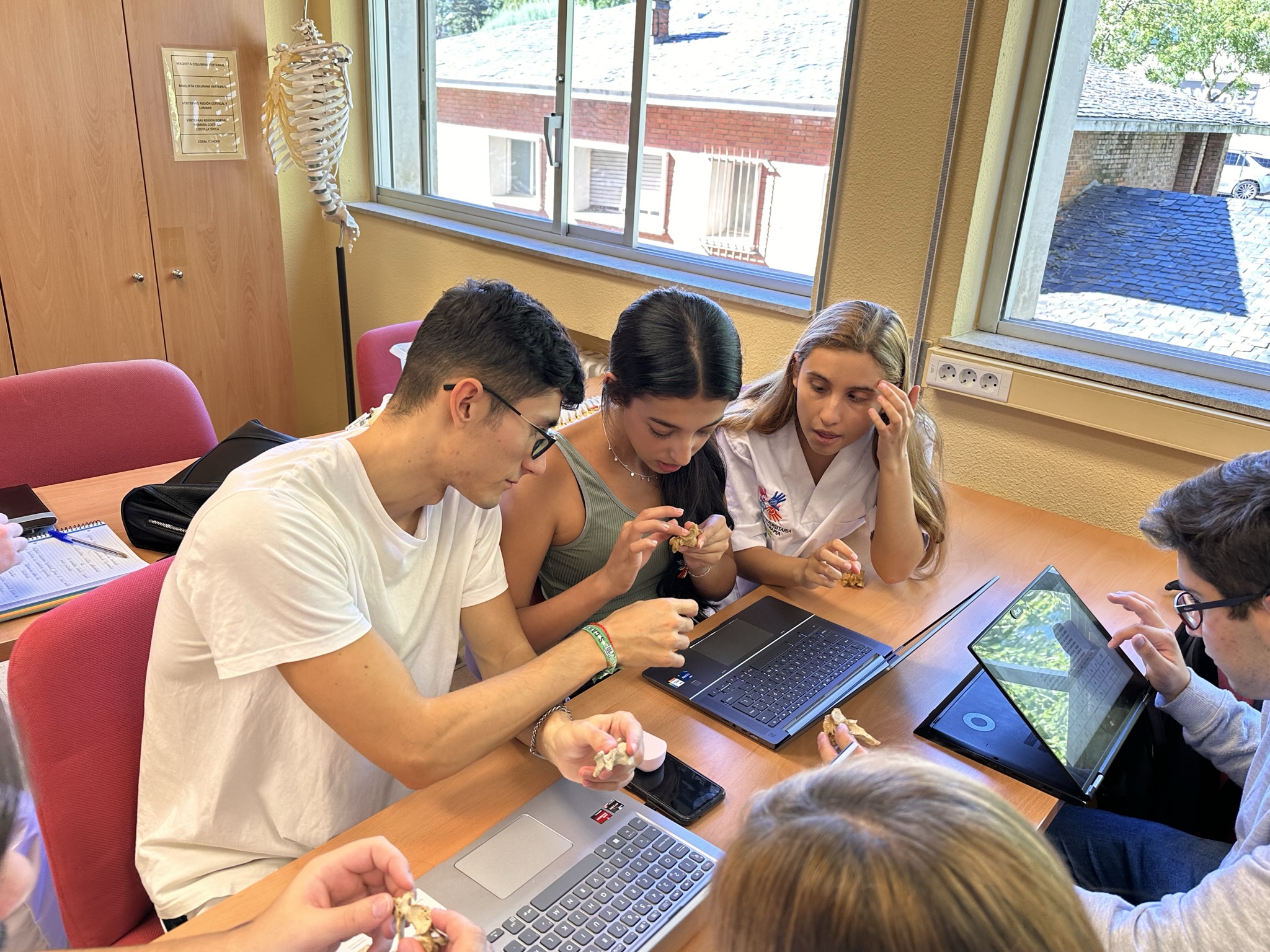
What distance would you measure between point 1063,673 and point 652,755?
1.97 ft

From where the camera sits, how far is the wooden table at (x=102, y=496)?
174 centimetres

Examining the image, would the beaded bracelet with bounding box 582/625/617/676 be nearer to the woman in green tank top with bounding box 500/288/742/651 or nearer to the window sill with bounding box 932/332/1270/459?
the woman in green tank top with bounding box 500/288/742/651

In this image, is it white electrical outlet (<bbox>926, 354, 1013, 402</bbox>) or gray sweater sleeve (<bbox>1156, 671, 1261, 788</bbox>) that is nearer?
gray sweater sleeve (<bbox>1156, 671, 1261, 788</bbox>)

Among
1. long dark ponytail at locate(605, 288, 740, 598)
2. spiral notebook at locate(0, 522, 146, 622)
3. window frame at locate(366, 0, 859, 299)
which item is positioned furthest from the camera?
window frame at locate(366, 0, 859, 299)

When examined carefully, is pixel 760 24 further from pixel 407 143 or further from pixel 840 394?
pixel 407 143

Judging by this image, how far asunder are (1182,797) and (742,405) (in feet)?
3.30

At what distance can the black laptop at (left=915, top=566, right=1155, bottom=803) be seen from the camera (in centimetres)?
112

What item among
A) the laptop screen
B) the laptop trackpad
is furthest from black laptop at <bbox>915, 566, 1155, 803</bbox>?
the laptop trackpad

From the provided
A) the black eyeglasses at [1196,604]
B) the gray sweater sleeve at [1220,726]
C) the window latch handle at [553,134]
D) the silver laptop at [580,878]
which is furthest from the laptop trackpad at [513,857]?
the window latch handle at [553,134]

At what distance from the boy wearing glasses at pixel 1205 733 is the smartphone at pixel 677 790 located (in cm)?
40

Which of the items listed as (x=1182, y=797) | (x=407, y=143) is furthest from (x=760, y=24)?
(x=1182, y=797)

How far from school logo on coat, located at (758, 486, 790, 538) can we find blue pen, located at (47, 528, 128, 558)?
1.18 meters

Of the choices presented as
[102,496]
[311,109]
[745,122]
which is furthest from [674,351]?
[311,109]

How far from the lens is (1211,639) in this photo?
3.60 feet
